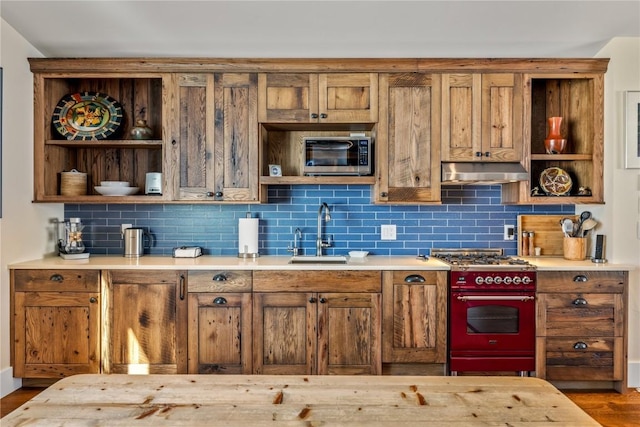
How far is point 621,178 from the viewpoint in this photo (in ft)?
10.0

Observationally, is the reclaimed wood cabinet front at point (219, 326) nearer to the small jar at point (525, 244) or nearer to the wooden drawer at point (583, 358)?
the wooden drawer at point (583, 358)

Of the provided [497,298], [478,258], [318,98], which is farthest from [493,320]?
[318,98]

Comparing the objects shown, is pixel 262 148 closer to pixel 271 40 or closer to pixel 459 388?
pixel 271 40

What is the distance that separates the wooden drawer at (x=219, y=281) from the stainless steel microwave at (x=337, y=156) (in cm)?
88

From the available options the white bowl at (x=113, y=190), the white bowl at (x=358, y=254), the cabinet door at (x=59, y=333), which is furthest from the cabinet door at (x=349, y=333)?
the white bowl at (x=113, y=190)

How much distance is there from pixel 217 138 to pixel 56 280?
4.73ft

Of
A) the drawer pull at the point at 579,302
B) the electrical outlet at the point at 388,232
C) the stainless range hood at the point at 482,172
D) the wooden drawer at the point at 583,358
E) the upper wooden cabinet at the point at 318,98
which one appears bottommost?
the wooden drawer at the point at 583,358

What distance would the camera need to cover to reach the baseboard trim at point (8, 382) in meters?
2.78

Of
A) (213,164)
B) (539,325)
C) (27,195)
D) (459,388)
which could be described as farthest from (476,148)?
(27,195)

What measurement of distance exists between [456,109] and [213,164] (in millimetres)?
1822

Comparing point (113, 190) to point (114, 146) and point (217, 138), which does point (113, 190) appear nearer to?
point (114, 146)

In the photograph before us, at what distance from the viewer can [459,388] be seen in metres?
1.32

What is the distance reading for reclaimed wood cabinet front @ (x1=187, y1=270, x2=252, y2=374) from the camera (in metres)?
2.87

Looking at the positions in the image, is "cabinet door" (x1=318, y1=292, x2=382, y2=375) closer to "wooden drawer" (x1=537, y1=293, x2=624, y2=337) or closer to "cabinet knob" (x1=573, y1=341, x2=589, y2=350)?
"wooden drawer" (x1=537, y1=293, x2=624, y2=337)
